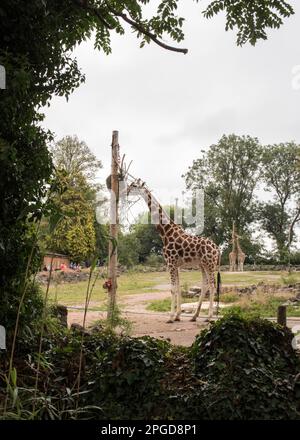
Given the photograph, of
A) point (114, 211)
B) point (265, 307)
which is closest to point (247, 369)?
point (114, 211)

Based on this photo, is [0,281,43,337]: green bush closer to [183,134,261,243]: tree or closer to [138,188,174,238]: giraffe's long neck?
[138,188,174,238]: giraffe's long neck

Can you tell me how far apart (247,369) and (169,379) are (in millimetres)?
499

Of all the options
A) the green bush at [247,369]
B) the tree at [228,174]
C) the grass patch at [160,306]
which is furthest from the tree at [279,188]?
the green bush at [247,369]

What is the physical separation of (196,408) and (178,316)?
14.4 ft

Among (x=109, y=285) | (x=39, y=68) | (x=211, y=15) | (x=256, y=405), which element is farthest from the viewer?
(x=109, y=285)

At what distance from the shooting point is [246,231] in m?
21.4

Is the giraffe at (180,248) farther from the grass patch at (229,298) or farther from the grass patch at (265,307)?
the grass patch at (229,298)

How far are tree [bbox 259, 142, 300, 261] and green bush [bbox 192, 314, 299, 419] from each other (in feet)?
64.9

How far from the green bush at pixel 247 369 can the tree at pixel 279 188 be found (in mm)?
19795

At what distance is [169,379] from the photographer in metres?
2.98

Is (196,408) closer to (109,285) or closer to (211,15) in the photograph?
(211,15)

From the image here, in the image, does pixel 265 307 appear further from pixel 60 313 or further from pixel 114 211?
pixel 60 313
